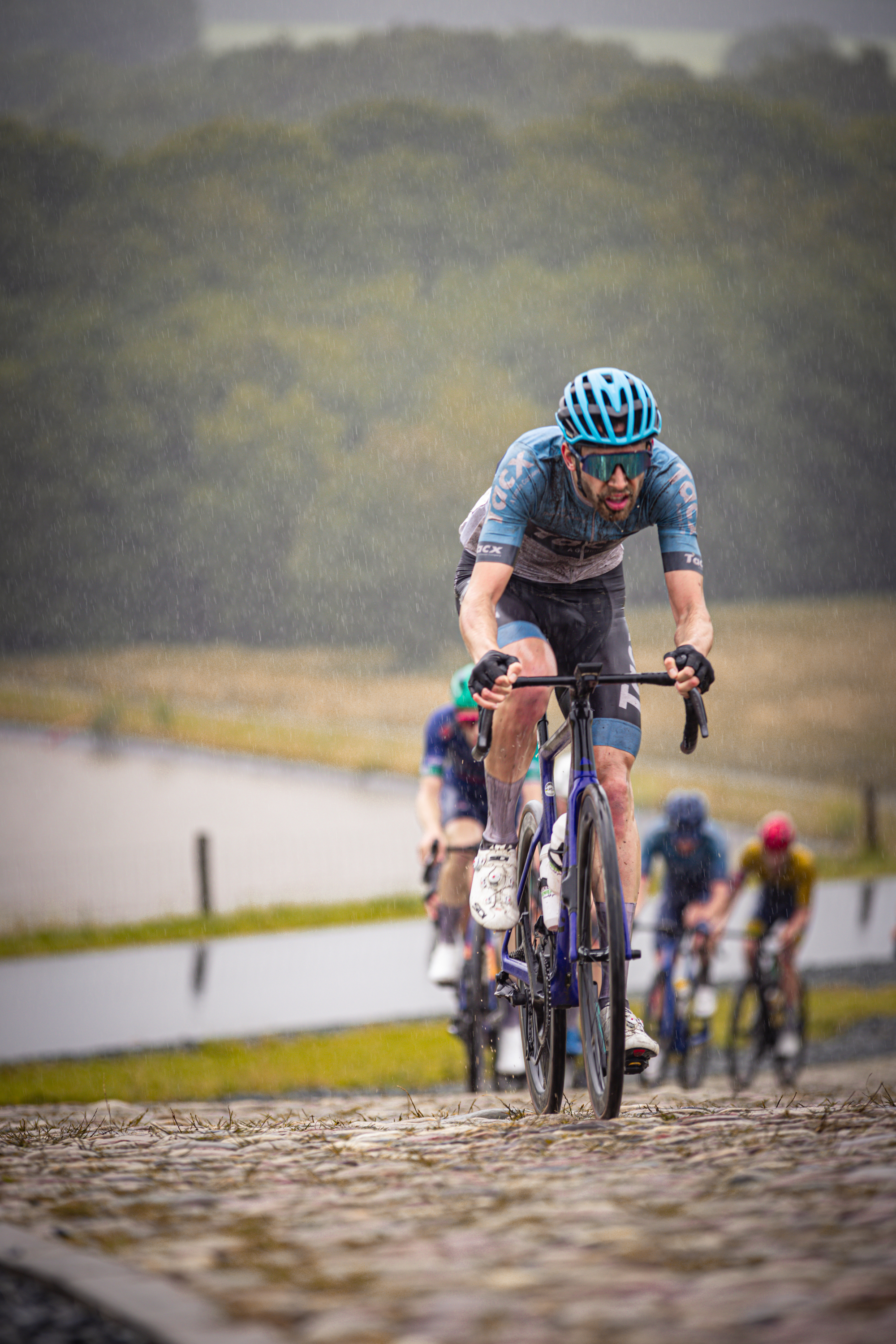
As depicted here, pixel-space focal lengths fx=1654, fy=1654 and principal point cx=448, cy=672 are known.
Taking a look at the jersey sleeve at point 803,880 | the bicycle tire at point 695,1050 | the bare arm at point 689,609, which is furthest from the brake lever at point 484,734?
the jersey sleeve at point 803,880

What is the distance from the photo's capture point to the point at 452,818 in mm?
9562

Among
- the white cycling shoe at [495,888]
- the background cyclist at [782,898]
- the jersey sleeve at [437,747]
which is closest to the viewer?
the white cycling shoe at [495,888]

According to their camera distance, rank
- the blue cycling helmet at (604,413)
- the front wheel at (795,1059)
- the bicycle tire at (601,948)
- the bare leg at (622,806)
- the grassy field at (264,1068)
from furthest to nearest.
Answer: the grassy field at (264,1068)
the front wheel at (795,1059)
the bare leg at (622,806)
the blue cycling helmet at (604,413)
the bicycle tire at (601,948)

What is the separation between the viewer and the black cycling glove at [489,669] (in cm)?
522

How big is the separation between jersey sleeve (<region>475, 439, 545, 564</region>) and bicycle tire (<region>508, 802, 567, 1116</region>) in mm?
1078

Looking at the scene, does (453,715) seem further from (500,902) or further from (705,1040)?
(705,1040)

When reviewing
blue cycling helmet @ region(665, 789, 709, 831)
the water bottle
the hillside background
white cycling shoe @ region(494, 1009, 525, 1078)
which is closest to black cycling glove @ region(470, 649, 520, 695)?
the water bottle

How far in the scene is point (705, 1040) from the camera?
13.0 m

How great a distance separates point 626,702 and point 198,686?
279 ft

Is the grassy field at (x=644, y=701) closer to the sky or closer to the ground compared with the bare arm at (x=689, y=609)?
closer to the sky

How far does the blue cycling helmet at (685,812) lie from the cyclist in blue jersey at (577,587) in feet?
21.1

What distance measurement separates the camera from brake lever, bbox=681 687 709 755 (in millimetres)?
5367

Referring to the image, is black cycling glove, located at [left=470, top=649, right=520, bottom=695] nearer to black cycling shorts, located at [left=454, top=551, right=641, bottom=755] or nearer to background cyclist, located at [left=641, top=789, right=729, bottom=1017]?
black cycling shorts, located at [left=454, top=551, right=641, bottom=755]

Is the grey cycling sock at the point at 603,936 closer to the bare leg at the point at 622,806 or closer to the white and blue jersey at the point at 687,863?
the bare leg at the point at 622,806
